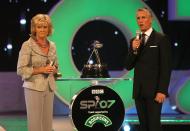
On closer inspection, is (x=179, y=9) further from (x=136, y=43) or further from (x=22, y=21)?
(x=136, y=43)

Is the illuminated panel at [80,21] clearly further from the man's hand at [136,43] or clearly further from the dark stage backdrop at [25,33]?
the man's hand at [136,43]

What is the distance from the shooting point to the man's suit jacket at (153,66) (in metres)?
4.50

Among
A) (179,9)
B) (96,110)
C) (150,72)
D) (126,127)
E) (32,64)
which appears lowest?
(126,127)

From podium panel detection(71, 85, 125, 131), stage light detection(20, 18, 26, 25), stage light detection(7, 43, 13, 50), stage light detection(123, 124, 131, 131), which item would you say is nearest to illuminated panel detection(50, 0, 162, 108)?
stage light detection(20, 18, 26, 25)

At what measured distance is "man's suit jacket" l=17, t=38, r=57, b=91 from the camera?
174 inches

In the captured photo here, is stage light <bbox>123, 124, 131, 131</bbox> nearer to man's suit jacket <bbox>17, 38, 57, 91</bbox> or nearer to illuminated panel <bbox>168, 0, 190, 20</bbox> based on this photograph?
man's suit jacket <bbox>17, 38, 57, 91</bbox>

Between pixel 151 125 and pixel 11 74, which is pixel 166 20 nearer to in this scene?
pixel 11 74

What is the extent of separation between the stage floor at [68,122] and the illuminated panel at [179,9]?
1.75 metres

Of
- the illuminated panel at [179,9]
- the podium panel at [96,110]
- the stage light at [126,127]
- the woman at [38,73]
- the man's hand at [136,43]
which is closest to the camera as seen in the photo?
the man's hand at [136,43]

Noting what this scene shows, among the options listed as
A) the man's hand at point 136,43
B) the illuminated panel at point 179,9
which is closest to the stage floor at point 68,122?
the man's hand at point 136,43

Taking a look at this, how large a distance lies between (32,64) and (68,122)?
9.72 ft

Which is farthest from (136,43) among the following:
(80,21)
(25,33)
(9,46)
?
(9,46)

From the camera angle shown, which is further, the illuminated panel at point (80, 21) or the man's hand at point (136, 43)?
the illuminated panel at point (80, 21)

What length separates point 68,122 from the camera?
7.29 meters
